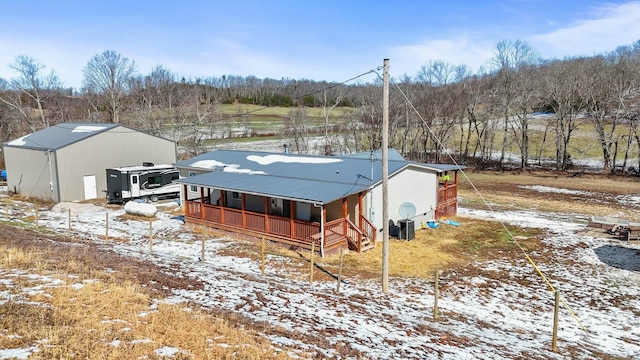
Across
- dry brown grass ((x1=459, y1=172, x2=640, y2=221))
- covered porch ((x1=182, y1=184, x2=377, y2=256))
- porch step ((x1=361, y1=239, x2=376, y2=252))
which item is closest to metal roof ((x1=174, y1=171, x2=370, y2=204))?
covered porch ((x1=182, y1=184, x2=377, y2=256))

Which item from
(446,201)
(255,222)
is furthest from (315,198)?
(446,201)

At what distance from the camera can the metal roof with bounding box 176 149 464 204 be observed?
1823 centimetres

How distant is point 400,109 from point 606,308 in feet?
138

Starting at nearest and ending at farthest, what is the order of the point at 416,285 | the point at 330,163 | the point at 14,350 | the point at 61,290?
the point at 14,350
the point at 61,290
the point at 416,285
the point at 330,163

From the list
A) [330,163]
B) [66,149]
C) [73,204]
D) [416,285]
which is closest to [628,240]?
[416,285]

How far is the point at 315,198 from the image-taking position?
666 inches

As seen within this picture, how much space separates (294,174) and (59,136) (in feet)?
68.3

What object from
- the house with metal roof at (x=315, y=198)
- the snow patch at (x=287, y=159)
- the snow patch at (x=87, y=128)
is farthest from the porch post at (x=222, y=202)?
the snow patch at (x=87, y=128)

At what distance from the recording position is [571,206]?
28312mm

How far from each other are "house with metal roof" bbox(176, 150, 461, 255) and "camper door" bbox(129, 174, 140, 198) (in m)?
5.31

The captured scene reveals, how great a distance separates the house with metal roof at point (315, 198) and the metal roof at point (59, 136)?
425 inches

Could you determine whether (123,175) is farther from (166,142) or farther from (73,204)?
(166,142)

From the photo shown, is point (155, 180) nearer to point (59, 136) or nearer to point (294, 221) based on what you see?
point (59, 136)

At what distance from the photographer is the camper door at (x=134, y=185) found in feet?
90.5
